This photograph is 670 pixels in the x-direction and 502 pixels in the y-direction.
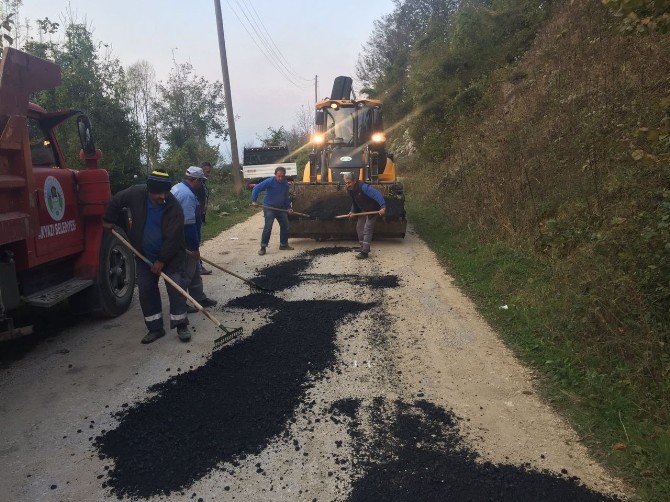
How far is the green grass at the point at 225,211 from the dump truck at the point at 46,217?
580 cm

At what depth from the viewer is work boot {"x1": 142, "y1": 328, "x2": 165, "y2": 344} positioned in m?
4.84

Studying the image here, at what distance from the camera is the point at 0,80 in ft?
12.8

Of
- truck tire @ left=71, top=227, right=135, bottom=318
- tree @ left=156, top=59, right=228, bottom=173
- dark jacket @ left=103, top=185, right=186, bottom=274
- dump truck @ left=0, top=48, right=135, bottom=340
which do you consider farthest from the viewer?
tree @ left=156, top=59, right=228, bottom=173

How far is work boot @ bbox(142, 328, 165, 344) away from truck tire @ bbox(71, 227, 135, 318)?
2.74ft

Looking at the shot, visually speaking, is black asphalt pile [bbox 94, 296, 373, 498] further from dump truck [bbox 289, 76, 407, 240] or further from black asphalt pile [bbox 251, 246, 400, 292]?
dump truck [bbox 289, 76, 407, 240]

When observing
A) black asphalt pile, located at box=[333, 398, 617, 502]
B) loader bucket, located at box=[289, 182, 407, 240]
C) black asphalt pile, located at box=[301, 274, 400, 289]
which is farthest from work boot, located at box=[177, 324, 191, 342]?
loader bucket, located at box=[289, 182, 407, 240]

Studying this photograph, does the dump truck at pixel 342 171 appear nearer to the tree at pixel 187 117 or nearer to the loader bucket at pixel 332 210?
the loader bucket at pixel 332 210

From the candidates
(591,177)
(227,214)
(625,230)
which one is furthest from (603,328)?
(227,214)

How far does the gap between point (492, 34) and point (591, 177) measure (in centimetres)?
1269

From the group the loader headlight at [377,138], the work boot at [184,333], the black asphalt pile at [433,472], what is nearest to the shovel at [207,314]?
the work boot at [184,333]

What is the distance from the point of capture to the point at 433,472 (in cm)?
278

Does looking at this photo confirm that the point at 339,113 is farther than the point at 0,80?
Yes

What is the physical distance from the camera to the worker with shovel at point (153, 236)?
480cm

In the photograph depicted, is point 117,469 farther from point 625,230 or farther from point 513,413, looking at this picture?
point 625,230
